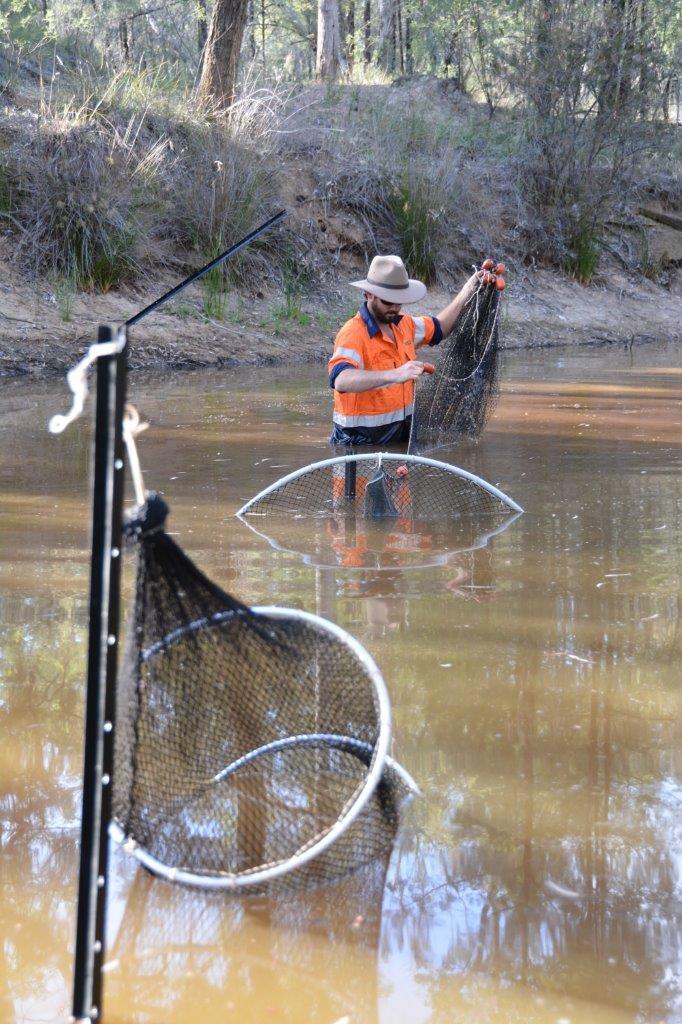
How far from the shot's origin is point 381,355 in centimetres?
778

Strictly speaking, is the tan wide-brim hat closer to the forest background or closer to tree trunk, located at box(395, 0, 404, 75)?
the forest background

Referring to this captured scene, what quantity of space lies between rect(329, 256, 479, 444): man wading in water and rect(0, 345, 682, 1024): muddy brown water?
0.84 metres

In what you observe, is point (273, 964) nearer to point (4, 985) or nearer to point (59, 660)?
point (4, 985)

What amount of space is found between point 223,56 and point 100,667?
1745cm

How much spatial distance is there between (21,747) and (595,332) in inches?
608

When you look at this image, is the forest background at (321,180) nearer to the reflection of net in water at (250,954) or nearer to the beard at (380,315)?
the beard at (380,315)

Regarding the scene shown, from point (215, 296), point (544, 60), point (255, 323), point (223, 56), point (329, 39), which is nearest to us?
point (215, 296)

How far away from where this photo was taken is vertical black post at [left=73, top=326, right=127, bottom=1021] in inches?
100

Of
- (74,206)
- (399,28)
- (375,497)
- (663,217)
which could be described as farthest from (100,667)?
(399,28)

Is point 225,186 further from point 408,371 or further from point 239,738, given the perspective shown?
point 239,738

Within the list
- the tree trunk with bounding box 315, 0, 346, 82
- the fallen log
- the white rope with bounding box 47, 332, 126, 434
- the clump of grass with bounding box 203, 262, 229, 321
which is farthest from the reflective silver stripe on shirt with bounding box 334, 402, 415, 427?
the tree trunk with bounding box 315, 0, 346, 82

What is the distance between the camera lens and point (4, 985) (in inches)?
117

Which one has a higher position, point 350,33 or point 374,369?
point 350,33

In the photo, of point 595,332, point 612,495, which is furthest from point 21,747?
point 595,332
